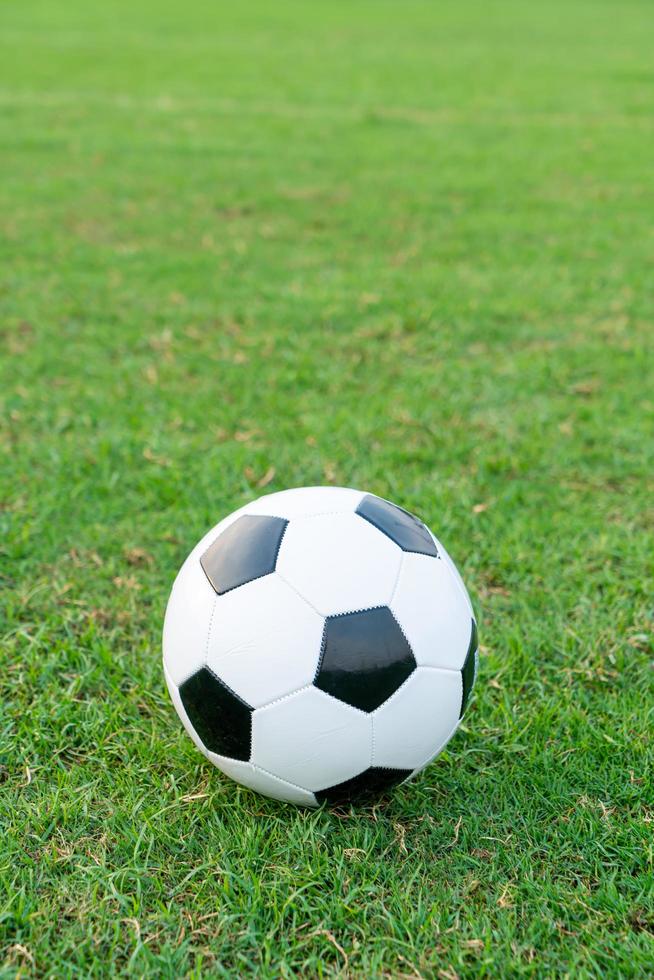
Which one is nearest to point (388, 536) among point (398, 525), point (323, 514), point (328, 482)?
point (398, 525)

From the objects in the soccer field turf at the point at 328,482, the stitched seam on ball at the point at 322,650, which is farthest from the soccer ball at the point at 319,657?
the soccer field turf at the point at 328,482

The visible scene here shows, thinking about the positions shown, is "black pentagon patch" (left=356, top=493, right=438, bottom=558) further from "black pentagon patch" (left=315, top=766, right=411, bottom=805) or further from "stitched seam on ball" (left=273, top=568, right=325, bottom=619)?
"black pentagon patch" (left=315, top=766, right=411, bottom=805)

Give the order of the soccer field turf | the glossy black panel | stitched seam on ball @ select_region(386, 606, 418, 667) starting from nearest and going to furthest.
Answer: the soccer field turf → stitched seam on ball @ select_region(386, 606, 418, 667) → the glossy black panel

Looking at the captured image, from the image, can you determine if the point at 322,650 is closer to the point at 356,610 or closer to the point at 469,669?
the point at 356,610

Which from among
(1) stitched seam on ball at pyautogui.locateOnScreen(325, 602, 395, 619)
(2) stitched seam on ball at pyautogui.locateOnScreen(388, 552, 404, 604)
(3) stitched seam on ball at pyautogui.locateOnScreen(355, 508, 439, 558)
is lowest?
(1) stitched seam on ball at pyautogui.locateOnScreen(325, 602, 395, 619)

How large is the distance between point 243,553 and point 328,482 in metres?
1.62

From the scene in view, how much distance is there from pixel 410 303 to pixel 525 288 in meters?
0.90

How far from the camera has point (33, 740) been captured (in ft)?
8.40

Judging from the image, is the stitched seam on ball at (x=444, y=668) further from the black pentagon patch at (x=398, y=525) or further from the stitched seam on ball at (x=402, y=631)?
the black pentagon patch at (x=398, y=525)

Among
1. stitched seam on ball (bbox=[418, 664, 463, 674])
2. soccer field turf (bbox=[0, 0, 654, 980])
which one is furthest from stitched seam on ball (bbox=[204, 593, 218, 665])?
stitched seam on ball (bbox=[418, 664, 463, 674])

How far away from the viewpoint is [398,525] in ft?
8.02

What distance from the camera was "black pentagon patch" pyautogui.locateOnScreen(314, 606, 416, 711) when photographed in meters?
2.13

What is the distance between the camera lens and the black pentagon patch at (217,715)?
218 cm

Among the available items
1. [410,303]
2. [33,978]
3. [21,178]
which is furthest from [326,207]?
[33,978]
